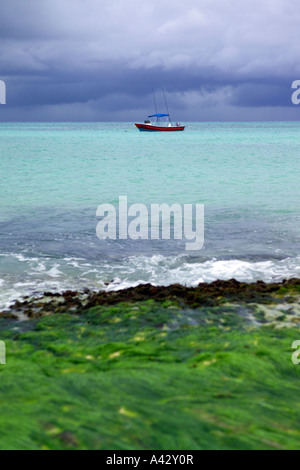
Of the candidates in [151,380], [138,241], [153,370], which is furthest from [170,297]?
[138,241]

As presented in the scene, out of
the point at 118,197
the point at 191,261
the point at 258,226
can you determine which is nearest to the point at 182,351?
the point at 191,261

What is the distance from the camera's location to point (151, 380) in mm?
4707

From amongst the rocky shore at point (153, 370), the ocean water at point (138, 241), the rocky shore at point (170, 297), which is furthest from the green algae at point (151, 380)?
the ocean water at point (138, 241)

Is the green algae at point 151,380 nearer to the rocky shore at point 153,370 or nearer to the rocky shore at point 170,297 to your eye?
the rocky shore at point 153,370

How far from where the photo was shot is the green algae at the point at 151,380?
12.3 feet

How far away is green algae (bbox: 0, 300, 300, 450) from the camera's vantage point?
12.3ft

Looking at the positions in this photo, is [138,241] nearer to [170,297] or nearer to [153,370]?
[170,297]

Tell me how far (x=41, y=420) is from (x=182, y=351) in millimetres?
2205

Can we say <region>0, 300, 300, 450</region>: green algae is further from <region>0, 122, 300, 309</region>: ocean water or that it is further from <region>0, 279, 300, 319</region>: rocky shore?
<region>0, 122, 300, 309</region>: ocean water

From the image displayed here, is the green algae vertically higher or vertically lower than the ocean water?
lower

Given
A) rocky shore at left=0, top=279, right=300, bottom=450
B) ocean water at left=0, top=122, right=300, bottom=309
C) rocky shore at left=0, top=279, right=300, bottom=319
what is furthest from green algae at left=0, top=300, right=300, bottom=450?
ocean water at left=0, top=122, right=300, bottom=309

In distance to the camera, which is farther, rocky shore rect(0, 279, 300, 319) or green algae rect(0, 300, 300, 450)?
rocky shore rect(0, 279, 300, 319)

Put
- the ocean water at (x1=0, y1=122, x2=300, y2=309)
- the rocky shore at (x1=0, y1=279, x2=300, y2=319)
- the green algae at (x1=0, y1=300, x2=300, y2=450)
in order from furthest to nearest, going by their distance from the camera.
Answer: the ocean water at (x1=0, y1=122, x2=300, y2=309)
the rocky shore at (x1=0, y1=279, x2=300, y2=319)
the green algae at (x1=0, y1=300, x2=300, y2=450)

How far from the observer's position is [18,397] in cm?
447
